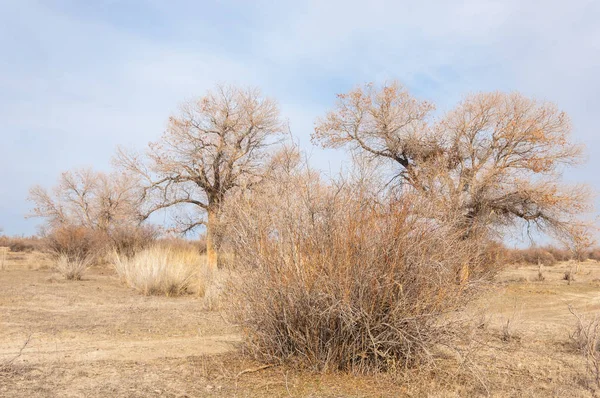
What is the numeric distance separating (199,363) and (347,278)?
2155 millimetres

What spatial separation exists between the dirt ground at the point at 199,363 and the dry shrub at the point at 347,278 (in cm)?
29

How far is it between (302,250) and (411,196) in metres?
1.29

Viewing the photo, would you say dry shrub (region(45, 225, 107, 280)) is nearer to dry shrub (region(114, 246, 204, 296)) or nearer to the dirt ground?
dry shrub (region(114, 246, 204, 296))

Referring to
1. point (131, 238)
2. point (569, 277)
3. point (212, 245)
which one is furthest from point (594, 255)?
point (212, 245)

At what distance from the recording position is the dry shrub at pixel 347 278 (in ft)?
17.7

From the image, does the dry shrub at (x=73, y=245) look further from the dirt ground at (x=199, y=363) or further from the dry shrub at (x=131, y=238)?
the dirt ground at (x=199, y=363)

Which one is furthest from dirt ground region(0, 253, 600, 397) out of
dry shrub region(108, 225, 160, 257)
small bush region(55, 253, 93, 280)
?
dry shrub region(108, 225, 160, 257)

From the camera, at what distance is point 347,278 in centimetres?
523

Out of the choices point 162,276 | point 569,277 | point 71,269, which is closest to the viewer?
point 162,276

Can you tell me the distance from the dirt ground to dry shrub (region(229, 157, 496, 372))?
11.4 inches

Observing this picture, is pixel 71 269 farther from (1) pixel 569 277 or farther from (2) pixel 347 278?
(1) pixel 569 277

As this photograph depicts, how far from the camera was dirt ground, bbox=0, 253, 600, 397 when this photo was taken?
203 inches

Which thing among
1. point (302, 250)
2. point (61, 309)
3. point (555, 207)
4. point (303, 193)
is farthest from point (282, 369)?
point (555, 207)

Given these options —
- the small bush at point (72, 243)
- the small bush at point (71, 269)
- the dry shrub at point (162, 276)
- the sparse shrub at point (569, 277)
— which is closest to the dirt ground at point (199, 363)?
the dry shrub at point (162, 276)
